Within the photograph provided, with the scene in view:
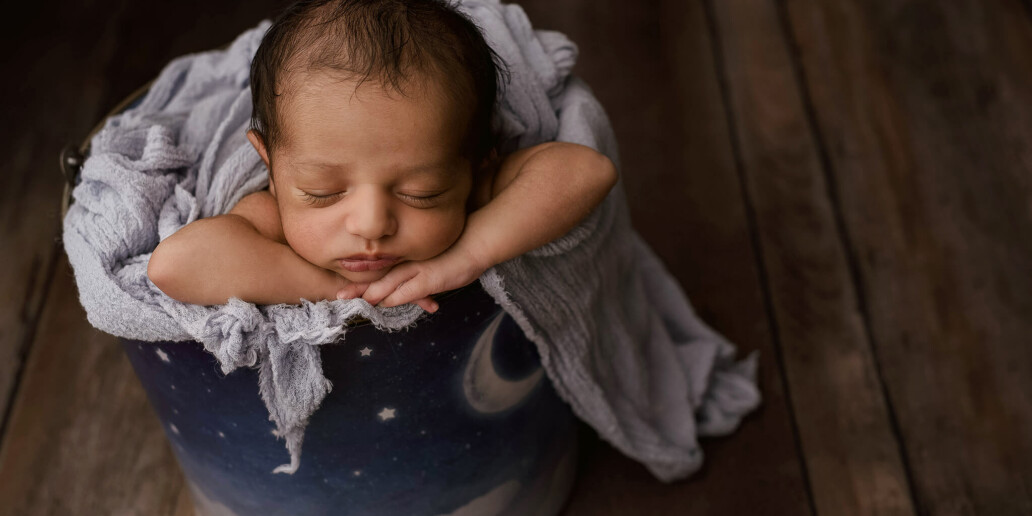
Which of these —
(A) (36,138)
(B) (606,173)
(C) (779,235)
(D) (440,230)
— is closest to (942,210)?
(C) (779,235)

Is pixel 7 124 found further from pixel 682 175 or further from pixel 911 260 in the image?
pixel 911 260

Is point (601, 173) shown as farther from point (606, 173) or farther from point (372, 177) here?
point (372, 177)

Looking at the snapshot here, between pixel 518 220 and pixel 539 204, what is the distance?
0.08 feet

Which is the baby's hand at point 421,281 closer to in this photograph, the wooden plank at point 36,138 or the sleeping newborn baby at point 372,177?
the sleeping newborn baby at point 372,177

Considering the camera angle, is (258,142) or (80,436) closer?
(258,142)

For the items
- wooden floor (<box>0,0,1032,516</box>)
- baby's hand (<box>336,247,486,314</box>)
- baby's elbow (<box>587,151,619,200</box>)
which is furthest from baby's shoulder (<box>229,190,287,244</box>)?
wooden floor (<box>0,0,1032,516</box>)

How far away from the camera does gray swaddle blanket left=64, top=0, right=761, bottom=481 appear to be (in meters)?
0.68

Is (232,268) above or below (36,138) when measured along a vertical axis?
above

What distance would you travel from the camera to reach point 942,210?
1431 millimetres

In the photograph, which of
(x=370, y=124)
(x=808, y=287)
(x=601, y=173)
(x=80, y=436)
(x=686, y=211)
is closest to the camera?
(x=370, y=124)

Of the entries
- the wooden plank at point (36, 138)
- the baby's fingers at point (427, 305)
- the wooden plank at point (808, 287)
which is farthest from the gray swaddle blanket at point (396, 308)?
the wooden plank at point (36, 138)

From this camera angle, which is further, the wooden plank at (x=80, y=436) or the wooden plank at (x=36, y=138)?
the wooden plank at (x=36, y=138)

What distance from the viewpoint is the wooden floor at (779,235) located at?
112 centimetres

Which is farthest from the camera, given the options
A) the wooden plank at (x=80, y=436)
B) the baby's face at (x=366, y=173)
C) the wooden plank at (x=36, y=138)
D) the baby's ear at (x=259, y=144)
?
the wooden plank at (x=36, y=138)
